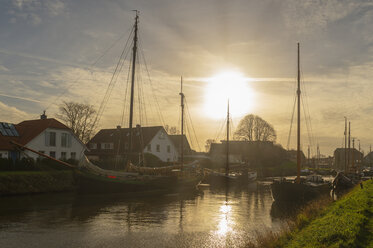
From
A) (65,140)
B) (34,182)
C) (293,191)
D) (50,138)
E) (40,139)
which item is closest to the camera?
(293,191)

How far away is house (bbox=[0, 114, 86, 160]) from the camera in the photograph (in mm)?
40213

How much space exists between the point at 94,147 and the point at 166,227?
54.3 m

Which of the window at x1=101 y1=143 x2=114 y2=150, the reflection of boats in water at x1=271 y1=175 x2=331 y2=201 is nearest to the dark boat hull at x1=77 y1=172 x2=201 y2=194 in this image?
the reflection of boats in water at x1=271 y1=175 x2=331 y2=201

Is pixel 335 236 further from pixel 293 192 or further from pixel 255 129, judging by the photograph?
pixel 255 129

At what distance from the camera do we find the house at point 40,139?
40213mm

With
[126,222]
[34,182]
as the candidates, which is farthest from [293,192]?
[34,182]

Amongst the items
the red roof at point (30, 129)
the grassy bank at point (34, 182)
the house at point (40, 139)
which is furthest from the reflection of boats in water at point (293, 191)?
the red roof at point (30, 129)

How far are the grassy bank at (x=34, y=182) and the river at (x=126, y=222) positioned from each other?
1809mm

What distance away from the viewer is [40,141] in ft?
145

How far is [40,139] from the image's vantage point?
44.2 meters

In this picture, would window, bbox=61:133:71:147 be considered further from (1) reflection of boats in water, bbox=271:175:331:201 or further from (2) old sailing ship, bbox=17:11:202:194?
(1) reflection of boats in water, bbox=271:175:331:201

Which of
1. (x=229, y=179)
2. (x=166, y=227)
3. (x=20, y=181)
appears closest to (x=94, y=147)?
(x=229, y=179)

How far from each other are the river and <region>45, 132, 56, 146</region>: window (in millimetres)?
16366

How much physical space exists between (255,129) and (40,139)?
6037cm
